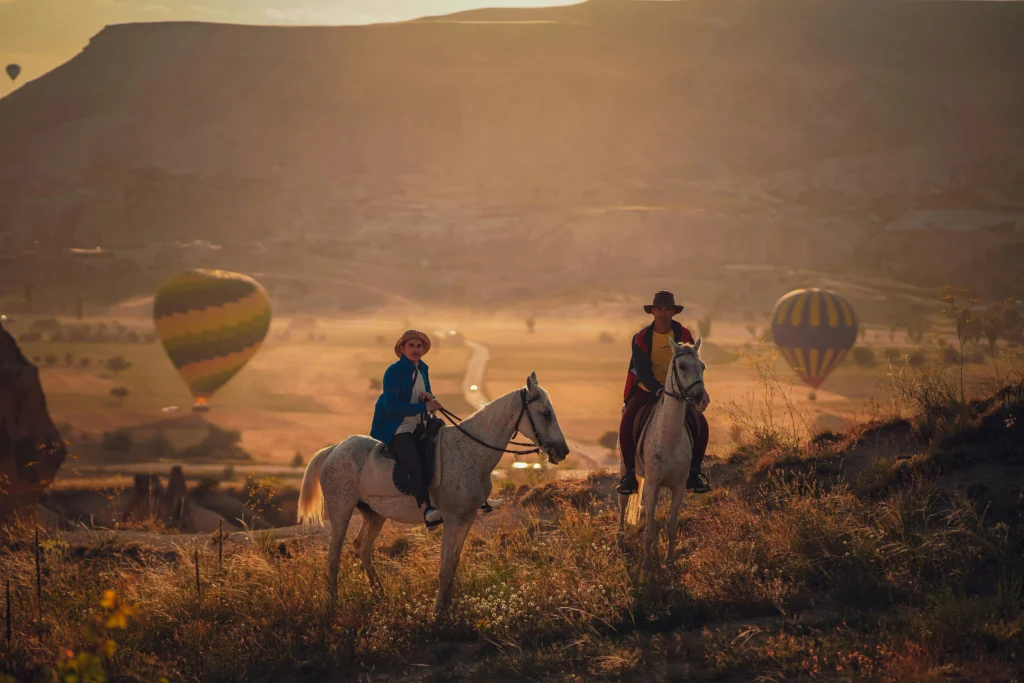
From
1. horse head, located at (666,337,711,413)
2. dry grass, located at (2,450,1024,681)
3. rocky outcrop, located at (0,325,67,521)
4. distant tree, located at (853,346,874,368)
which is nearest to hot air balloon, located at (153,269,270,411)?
rocky outcrop, located at (0,325,67,521)

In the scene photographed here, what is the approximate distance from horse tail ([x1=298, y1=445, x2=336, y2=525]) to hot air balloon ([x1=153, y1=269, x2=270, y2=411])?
76850 mm

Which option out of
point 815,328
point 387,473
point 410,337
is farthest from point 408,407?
point 815,328

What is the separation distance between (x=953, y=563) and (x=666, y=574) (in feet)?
10.0

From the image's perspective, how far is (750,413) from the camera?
15.6 meters

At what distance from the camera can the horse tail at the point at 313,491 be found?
35.4 ft

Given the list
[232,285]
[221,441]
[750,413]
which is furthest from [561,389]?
[750,413]

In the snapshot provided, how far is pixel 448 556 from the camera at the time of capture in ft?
32.3

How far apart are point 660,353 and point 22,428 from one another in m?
22.0

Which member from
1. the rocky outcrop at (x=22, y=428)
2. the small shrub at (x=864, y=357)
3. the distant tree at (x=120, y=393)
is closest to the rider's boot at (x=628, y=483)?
the rocky outcrop at (x=22, y=428)

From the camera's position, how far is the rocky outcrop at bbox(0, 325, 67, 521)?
998 inches

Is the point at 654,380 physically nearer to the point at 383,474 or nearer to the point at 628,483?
the point at 628,483

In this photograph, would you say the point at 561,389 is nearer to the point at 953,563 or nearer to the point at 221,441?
the point at 221,441

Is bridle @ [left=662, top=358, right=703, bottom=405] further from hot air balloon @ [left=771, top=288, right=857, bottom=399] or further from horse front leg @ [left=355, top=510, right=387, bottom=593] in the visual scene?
hot air balloon @ [left=771, top=288, right=857, bottom=399]

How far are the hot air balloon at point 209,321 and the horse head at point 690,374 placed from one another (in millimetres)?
79390
